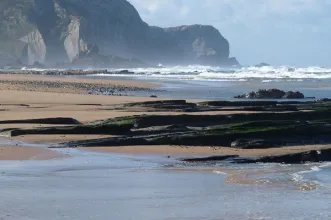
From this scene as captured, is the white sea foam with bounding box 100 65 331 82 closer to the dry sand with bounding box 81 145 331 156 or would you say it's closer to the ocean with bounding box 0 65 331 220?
the dry sand with bounding box 81 145 331 156

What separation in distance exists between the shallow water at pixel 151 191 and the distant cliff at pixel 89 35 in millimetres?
111082

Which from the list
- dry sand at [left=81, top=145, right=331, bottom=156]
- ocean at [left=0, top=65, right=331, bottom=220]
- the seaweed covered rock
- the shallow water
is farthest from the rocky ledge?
the shallow water

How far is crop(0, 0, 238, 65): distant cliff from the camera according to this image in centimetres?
12681

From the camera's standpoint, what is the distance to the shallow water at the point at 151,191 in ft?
29.0

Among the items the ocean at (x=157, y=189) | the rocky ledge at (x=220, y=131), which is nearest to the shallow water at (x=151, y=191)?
the ocean at (x=157, y=189)

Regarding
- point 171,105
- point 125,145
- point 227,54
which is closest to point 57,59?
point 227,54

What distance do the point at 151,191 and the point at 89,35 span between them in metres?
125

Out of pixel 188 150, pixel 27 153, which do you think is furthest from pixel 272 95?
pixel 27 153

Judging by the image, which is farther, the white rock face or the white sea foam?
the white rock face

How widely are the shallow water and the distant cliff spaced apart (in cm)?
11108

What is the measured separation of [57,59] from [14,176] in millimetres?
121078

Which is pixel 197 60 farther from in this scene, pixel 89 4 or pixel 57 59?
pixel 57 59

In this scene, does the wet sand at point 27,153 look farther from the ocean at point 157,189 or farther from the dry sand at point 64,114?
the ocean at point 157,189

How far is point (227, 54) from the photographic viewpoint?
175125 millimetres
